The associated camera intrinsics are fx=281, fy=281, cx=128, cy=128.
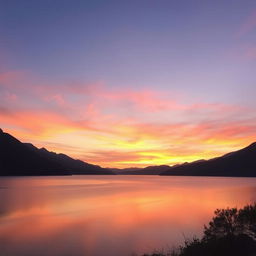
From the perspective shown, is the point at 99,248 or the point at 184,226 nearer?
the point at 99,248

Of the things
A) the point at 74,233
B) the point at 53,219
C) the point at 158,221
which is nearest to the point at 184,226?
the point at 158,221

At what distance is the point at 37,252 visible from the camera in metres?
32.5

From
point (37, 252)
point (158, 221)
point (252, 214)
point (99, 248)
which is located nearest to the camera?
point (252, 214)

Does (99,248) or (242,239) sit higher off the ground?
(242,239)

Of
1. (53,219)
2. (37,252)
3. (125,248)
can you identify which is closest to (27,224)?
(53,219)

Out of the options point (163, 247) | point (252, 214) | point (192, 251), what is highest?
point (252, 214)

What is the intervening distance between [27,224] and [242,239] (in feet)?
128

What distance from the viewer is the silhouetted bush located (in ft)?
73.6

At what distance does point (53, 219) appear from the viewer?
186ft

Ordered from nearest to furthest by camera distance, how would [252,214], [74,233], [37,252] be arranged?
[252,214] < [37,252] < [74,233]

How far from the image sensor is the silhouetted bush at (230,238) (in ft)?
73.6

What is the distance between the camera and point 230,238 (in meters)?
23.3

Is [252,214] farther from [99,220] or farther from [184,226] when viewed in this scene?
[99,220]

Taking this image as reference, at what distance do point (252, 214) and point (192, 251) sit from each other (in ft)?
20.0
